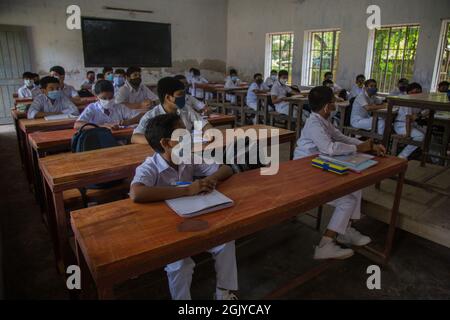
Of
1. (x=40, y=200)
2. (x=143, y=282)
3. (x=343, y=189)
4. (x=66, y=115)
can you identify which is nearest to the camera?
(x=343, y=189)

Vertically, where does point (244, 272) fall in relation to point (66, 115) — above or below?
below

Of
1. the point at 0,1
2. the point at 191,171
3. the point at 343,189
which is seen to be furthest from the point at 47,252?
the point at 0,1

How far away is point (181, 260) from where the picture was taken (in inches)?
55.7

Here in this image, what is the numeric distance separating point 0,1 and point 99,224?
8.23m

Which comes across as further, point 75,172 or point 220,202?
point 75,172

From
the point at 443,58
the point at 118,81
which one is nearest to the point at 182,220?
the point at 118,81

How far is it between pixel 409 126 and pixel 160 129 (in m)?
3.39

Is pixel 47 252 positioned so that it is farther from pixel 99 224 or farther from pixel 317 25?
pixel 317 25

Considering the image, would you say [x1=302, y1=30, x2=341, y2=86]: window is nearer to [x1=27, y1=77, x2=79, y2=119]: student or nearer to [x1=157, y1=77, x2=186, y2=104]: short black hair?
[x1=27, y1=77, x2=79, y2=119]: student

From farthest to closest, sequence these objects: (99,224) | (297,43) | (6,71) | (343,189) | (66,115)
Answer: (297,43), (6,71), (66,115), (343,189), (99,224)

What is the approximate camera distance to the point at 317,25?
26.4 feet

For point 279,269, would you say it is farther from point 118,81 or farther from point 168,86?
point 118,81

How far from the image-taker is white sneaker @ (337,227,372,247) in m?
2.24

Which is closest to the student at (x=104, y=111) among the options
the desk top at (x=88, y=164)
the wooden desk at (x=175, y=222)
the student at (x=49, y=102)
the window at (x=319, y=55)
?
the student at (x=49, y=102)
